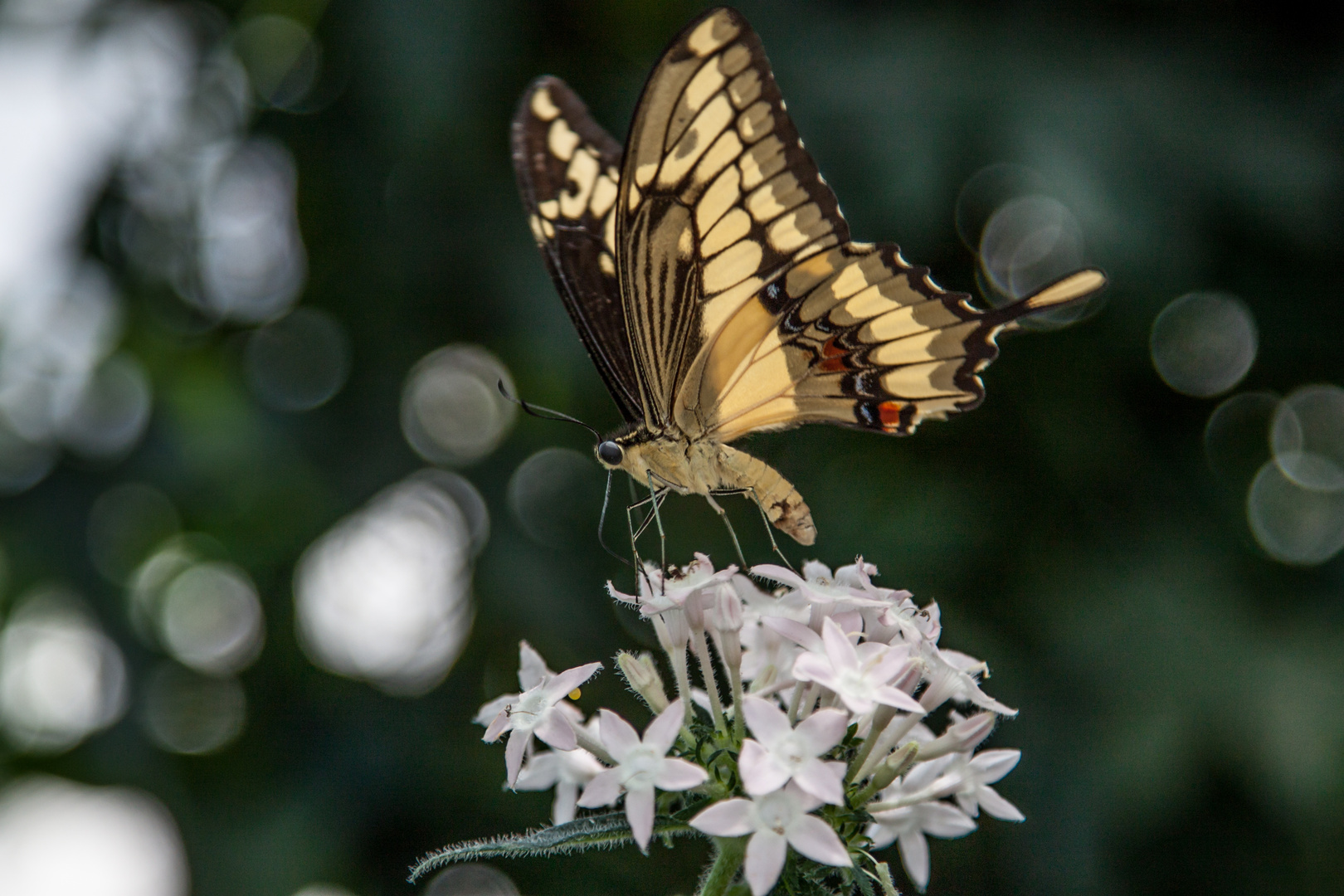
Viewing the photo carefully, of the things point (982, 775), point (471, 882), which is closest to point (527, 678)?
point (982, 775)

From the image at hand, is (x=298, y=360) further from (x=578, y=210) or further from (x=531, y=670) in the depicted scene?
(x=531, y=670)

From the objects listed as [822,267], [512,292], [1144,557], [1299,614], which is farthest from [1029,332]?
[512,292]

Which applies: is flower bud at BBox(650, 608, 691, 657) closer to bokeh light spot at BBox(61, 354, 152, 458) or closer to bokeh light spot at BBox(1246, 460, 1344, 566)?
bokeh light spot at BBox(1246, 460, 1344, 566)

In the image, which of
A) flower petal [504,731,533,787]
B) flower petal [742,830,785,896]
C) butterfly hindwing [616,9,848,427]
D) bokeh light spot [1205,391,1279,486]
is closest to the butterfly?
butterfly hindwing [616,9,848,427]

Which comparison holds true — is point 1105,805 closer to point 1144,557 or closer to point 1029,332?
point 1144,557

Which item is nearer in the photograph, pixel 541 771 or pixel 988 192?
pixel 541 771

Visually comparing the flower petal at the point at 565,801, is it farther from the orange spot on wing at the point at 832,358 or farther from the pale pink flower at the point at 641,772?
the orange spot on wing at the point at 832,358

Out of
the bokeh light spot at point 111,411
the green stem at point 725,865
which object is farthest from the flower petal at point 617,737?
the bokeh light spot at point 111,411
